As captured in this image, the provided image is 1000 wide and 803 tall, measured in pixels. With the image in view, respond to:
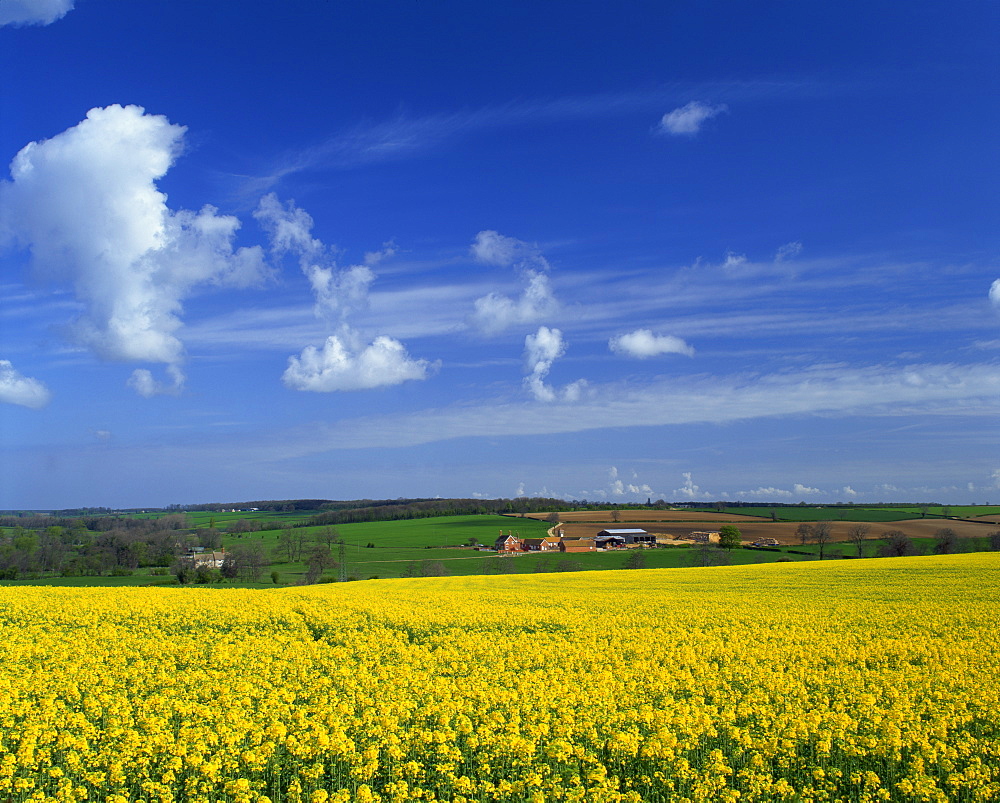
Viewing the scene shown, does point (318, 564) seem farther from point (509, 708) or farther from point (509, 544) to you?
point (509, 708)

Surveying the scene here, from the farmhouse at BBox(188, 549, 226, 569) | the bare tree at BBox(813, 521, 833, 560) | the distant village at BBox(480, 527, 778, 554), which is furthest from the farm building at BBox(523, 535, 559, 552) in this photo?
the farmhouse at BBox(188, 549, 226, 569)

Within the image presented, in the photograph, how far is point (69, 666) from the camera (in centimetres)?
1282

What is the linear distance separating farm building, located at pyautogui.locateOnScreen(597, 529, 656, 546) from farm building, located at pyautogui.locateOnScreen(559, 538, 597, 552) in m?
4.65

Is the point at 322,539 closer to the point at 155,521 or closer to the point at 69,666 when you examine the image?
the point at 155,521

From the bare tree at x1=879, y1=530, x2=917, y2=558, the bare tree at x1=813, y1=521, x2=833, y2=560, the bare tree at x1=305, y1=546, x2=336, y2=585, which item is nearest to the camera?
the bare tree at x1=305, y1=546, x2=336, y2=585

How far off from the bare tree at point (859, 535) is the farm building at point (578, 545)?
30.8m

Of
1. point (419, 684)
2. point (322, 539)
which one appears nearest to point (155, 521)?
point (322, 539)

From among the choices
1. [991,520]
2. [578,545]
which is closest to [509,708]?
[578,545]

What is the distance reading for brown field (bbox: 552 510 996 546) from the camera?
7488 cm

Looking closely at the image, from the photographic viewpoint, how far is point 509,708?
398 inches

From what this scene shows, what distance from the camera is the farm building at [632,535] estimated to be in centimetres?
9284

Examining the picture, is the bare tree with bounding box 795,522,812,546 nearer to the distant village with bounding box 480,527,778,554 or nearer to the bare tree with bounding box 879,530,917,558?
the bare tree with bounding box 879,530,917,558

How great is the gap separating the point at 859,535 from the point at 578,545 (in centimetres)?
3394

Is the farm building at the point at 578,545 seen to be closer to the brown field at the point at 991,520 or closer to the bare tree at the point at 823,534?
the bare tree at the point at 823,534
